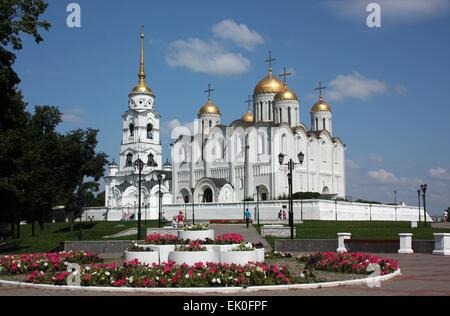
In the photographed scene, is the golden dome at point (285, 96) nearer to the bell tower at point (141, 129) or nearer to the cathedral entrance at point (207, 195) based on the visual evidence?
the cathedral entrance at point (207, 195)

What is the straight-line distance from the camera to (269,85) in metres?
78.6

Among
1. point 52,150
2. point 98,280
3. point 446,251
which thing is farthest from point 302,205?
point 98,280

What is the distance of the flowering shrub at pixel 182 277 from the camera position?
12742 millimetres

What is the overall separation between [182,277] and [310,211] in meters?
43.2

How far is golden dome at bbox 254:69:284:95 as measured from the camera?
3088 inches

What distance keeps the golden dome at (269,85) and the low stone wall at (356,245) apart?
5296 centimetres

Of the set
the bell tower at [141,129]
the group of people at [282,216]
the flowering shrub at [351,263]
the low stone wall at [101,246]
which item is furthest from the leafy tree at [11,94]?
the bell tower at [141,129]

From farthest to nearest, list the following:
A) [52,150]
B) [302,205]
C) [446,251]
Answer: [302,205]
[52,150]
[446,251]

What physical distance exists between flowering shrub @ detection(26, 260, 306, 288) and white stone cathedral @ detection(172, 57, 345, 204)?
52.8 meters

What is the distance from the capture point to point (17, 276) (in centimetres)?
1589

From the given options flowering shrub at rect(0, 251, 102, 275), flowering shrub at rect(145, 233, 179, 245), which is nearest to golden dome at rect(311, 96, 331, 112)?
flowering shrub at rect(145, 233, 179, 245)

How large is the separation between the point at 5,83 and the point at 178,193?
1989 inches
